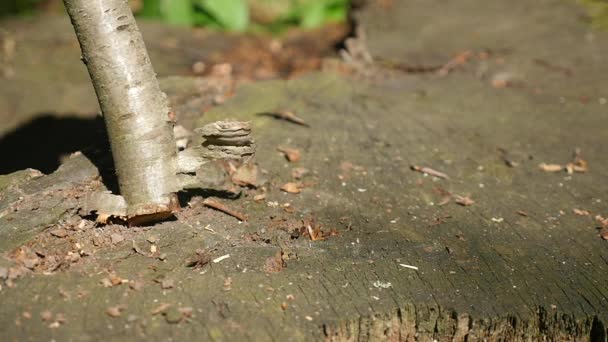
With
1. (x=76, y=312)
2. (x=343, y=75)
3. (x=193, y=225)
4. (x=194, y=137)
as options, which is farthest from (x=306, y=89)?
(x=76, y=312)

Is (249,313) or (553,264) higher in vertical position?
(249,313)

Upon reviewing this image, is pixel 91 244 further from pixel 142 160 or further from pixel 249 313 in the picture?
pixel 249 313

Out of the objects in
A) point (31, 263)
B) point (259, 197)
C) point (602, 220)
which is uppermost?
point (31, 263)

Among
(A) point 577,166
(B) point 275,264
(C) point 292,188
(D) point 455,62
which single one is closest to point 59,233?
(B) point 275,264

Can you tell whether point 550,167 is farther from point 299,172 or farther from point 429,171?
point 299,172

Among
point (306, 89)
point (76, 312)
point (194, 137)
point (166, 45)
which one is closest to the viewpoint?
point (76, 312)
